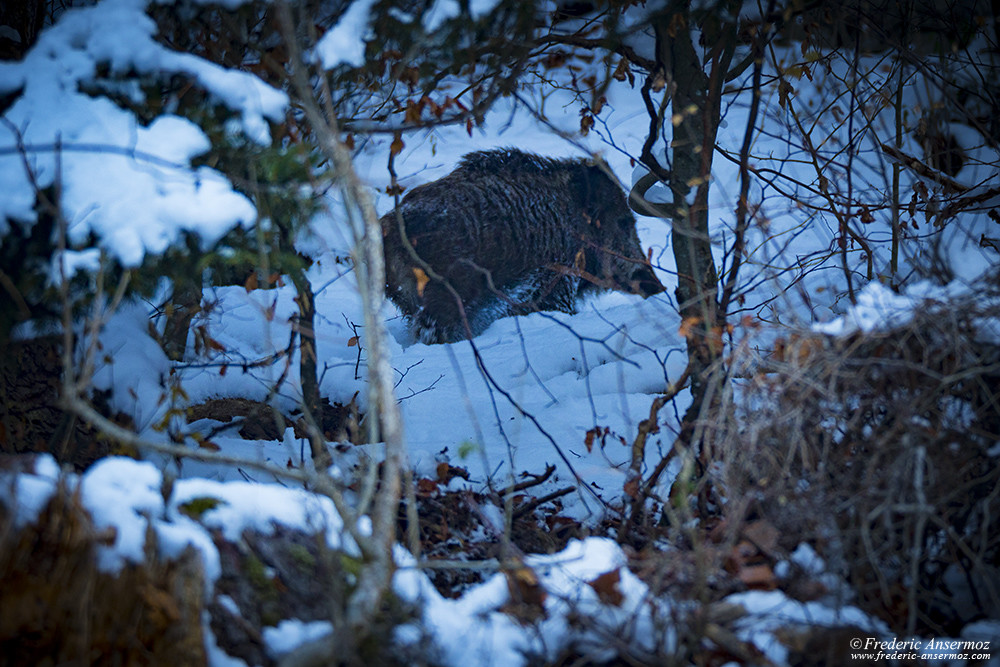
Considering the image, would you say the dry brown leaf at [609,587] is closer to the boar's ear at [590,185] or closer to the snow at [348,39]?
the snow at [348,39]

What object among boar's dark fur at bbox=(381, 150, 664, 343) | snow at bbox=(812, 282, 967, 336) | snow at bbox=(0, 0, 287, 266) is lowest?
snow at bbox=(812, 282, 967, 336)

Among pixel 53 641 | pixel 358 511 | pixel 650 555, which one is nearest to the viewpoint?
pixel 53 641

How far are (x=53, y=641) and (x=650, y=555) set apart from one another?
1.50 metres

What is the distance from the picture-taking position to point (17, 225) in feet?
6.35

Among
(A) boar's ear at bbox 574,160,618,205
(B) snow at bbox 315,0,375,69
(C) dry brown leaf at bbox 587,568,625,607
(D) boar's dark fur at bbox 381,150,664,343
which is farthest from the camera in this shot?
(A) boar's ear at bbox 574,160,618,205

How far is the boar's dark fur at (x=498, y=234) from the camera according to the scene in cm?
555

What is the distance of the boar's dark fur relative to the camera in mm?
5547

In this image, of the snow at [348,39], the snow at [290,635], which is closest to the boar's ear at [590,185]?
the snow at [348,39]

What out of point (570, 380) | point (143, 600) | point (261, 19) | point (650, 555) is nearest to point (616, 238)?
point (570, 380)

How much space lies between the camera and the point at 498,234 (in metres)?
5.82

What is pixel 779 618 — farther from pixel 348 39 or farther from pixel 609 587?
pixel 348 39

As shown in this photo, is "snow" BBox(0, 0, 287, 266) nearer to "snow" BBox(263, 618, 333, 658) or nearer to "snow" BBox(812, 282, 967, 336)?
"snow" BBox(263, 618, 333, 658)

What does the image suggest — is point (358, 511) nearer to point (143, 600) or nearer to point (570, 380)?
point (143, 600)

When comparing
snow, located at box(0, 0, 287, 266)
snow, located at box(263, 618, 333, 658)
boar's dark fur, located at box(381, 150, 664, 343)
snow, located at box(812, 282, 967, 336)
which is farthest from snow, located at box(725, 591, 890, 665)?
boar's dark fur, located at box(381, 150, 664, 343)
